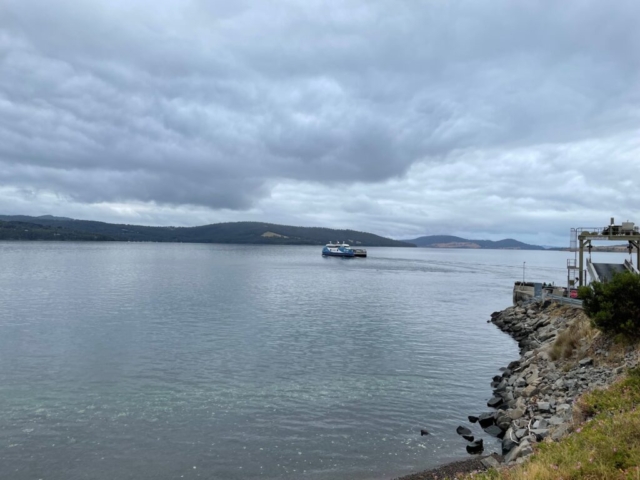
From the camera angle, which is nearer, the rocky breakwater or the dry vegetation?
the rocky breakwater

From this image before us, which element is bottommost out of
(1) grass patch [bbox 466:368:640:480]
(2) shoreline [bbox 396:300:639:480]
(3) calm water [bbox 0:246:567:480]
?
(3) calm water [bbox 0:246:567:480]

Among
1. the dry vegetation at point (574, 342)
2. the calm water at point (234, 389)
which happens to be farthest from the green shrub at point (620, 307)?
the calm water at point (234, 389)

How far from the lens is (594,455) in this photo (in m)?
9.10

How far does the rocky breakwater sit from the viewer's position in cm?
1548

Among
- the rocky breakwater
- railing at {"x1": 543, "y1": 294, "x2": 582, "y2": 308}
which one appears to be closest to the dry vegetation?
the rocky breakwater

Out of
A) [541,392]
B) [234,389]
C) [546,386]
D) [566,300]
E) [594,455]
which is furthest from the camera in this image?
[566,300]

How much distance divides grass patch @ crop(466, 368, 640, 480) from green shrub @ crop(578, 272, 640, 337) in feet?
37.7

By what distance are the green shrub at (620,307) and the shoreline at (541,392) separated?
109 cm

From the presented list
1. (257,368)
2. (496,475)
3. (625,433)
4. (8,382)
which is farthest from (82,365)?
(625,433)

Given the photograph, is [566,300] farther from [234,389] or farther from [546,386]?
[234,389]

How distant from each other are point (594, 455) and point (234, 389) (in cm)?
1769

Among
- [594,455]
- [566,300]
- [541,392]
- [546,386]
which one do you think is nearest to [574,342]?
[546,386]

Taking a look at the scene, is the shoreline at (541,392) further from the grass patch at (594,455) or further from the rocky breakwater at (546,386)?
the grass patch at (594,455)

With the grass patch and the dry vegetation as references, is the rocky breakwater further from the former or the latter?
the grass patch
